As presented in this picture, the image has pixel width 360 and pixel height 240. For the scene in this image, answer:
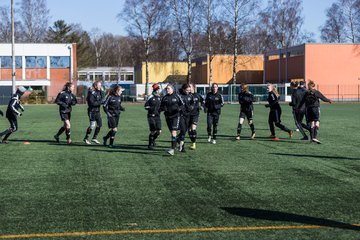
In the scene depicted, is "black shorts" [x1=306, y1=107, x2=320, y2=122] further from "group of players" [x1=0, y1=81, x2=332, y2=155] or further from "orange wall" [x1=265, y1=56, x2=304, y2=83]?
"orange wall" [x1=265, y1=56, x2=304, y2=83]

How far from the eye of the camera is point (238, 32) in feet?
215

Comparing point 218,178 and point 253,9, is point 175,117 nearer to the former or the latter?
point 218,178

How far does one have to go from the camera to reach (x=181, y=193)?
350 inches

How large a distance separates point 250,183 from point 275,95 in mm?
8745

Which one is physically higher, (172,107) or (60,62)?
(60,62)

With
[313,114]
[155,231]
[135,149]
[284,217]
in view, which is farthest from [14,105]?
[284,217]

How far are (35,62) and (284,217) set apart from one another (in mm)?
65919

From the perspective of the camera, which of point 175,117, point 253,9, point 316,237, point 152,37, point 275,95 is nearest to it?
point 316,237

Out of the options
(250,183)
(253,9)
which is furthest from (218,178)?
(253,9)

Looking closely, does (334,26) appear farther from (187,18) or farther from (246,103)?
(246,103)

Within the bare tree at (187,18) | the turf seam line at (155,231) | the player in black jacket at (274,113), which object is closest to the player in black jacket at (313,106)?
the player in black jacket at (274,113)

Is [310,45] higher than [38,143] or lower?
higher

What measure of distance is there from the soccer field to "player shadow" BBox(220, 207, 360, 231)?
0.5 inches

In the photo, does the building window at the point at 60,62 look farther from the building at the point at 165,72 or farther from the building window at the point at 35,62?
the building at the point at 165,72
